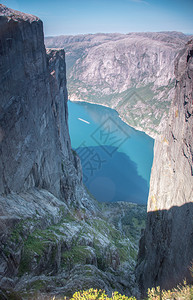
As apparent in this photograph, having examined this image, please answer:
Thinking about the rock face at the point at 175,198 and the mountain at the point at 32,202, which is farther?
the rock face at the point at 175,198

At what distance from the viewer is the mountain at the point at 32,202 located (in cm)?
1189

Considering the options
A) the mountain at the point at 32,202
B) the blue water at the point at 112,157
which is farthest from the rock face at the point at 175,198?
the blue water at the point at 112,157

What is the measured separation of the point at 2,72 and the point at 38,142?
9.43 metres

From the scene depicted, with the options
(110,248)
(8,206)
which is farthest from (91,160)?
(8,206)

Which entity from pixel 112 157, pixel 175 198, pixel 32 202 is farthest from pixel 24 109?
pixel 112 157

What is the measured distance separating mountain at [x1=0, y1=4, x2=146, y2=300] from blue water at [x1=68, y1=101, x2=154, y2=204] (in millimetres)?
49098

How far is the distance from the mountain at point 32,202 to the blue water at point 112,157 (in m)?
49.1

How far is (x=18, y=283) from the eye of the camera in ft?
35.2

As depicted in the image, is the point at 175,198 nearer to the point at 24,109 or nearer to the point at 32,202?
the point at 32,202

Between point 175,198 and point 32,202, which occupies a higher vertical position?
point 175,198

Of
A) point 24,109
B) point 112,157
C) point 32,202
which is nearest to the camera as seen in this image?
point 24,109

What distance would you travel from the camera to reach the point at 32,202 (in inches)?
791

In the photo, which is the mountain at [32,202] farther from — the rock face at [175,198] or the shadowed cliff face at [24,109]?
the rock face at [175,198]

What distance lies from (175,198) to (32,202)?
12167 millimetres
